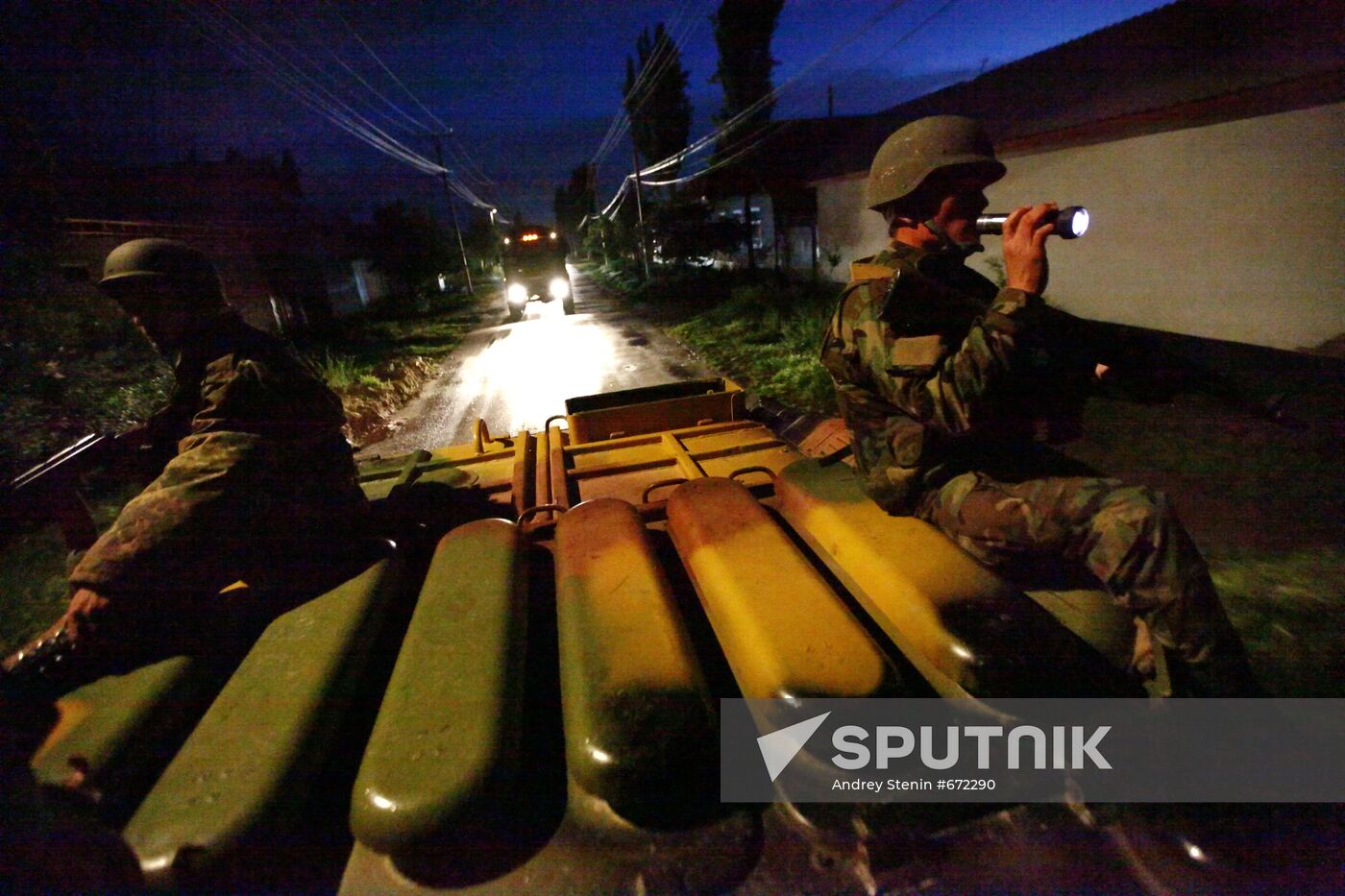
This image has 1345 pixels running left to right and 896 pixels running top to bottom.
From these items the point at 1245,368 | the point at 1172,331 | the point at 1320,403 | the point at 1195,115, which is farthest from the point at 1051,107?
the point at 1320,403

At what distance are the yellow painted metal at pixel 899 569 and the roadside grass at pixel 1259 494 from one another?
1186mm

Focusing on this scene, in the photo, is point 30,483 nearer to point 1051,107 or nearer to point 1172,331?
point 1172,331

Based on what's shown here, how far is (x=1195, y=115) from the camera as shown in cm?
798

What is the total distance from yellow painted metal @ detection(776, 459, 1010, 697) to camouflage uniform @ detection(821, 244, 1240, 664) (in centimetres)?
14

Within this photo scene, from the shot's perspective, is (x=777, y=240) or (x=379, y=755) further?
(x=777, y=240)

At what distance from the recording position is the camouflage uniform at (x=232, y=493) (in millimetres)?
1803

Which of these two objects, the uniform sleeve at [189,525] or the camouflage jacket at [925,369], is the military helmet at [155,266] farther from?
the camouflage jacket at [925,369]

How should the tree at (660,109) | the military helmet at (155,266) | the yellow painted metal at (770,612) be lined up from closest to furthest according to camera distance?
the yellow painted metal at (770,612), the military helmet at (155,266), the tree at (660,109)

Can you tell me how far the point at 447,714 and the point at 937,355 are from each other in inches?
67.3

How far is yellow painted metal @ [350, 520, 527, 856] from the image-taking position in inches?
48.4

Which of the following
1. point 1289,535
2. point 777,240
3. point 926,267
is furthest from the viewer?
point 777,240

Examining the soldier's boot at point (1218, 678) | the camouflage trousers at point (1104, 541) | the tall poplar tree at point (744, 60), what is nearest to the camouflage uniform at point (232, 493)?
the camouflage trousers at point (1104, 541)

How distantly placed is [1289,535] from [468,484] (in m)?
4.97

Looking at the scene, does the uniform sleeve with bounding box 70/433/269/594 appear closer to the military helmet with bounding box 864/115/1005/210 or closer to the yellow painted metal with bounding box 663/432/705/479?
the yellow painted metal with bounding box 663/432/705/479
